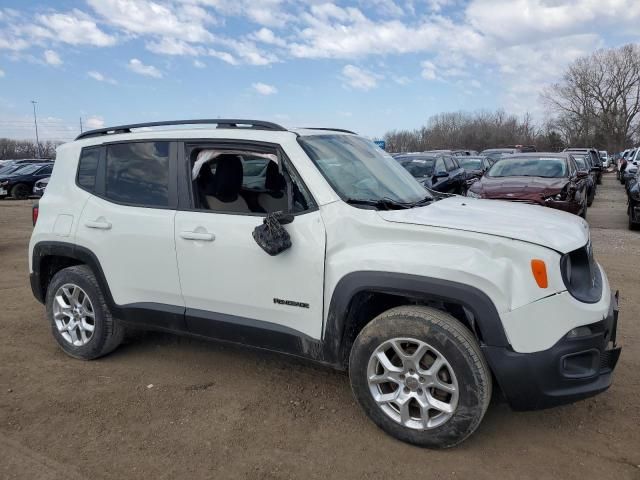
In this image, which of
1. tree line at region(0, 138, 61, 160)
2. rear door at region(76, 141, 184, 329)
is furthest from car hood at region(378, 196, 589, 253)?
tree line at region(0, 138, 61, 160)

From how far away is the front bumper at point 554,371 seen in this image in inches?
108

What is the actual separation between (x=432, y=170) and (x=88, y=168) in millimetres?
9709

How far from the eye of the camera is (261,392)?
12.5ft

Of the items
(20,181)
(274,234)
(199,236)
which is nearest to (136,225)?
(199,236)

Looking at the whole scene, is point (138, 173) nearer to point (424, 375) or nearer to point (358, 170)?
point (358, 170)

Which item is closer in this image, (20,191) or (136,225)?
(136,225)

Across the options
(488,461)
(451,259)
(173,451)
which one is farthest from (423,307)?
(173,451)

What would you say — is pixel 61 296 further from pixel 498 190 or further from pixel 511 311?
pixel 498 190

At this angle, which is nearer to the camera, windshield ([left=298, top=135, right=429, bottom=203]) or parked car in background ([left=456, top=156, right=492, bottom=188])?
windshield ([left=298, top=135, right=429, bottom=203])

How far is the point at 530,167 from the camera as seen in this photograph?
1096 cm

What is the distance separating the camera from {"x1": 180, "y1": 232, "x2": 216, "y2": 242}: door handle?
3.52 m

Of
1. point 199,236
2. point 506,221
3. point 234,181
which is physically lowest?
point 199,236

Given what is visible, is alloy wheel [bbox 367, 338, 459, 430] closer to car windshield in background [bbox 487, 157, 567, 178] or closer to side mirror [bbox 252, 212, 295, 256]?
side mirror [bbox 252, 212, 295, 256]

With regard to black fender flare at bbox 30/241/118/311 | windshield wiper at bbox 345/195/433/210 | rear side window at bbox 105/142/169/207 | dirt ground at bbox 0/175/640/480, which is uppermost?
rear side window at bbox 105/142/169/207
